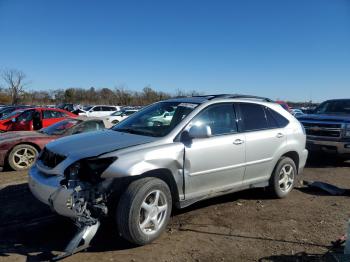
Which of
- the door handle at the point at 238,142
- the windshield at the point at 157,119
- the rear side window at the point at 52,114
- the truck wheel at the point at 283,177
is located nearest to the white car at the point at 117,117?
the rear side window at the point at 52,114

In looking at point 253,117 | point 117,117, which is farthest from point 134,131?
point 117,117

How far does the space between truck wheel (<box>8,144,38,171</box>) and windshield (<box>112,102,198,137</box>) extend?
366cm

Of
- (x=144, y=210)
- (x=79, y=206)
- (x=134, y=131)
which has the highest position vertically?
(x=134, y=131)

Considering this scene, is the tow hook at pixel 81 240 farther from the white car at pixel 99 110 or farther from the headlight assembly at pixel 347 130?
the white car at pixel 99 110

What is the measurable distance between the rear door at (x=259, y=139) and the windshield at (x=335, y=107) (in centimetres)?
540

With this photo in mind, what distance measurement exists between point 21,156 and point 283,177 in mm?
5726

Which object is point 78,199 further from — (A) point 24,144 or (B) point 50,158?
(A) point 24,144

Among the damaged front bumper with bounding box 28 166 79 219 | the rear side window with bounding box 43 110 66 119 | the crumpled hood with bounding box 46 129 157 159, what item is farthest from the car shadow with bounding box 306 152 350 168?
the rear side window with bounding box 43 110 66 119

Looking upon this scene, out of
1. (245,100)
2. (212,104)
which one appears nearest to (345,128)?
(245,100)

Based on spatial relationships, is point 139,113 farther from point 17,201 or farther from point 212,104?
point 17,201

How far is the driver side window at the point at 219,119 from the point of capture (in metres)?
4.90

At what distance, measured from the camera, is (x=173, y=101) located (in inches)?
217

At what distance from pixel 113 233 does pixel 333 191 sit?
164 inches

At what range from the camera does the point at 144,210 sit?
4.07m
